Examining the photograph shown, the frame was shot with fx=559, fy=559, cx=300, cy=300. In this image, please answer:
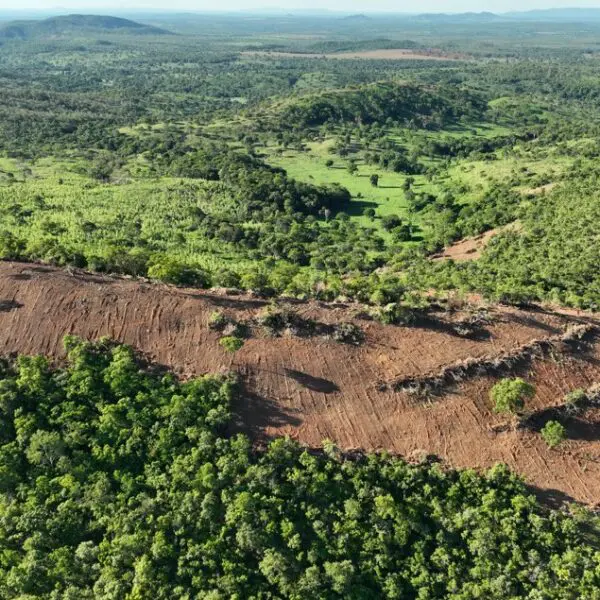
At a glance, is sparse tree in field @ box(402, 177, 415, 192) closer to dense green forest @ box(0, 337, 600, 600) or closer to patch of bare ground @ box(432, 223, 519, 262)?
patch of bare ground @ box(432, 223, 519, 262)

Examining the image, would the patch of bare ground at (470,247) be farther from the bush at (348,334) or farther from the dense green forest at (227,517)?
the dense green forest at (227,517)

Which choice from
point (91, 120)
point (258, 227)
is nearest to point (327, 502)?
point (258, 227)

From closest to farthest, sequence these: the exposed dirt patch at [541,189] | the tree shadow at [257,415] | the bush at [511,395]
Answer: the tree shadow at [257,415], the bush at [511,395], the exposed dirt patch at [541,189]

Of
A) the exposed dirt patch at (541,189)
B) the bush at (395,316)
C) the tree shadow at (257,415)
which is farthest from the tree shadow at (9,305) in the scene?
the exposed dirt patch at (541,189)

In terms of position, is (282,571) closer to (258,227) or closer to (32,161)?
(258,227)

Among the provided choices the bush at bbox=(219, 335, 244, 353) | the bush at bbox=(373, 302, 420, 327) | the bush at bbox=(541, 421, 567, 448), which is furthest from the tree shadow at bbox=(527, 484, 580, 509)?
the bush at bbox=(219, 335, 244, 353)

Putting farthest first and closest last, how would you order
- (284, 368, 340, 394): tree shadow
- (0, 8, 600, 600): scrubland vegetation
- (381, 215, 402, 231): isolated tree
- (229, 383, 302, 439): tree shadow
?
(381, 215, 402, 231): isolated tree
(284, 368, 340, 394): tree shadow
(229, 383, 302, 439): tree shadow
(0, 8, 600, 600): scrubland vegetation
